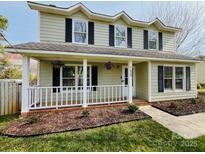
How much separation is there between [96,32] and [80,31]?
1.16 m

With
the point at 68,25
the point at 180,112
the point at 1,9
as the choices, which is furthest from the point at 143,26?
the point at 1,9

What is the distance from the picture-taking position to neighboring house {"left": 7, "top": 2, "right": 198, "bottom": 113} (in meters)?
8.28

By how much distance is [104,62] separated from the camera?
962 centimetres

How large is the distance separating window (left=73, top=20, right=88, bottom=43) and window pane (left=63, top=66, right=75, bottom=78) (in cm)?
183

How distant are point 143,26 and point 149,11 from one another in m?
10.2

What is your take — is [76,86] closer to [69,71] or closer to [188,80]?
[69,71]

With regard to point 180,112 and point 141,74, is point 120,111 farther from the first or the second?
point 141,74

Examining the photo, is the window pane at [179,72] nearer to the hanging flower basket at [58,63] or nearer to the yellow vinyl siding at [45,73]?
the hanging flower basket at [58,63]

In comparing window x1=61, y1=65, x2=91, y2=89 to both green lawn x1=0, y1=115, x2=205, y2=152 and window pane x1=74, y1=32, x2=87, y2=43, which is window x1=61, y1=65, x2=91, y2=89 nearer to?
window pane x1=74, y1=32, x2=87, y2=43

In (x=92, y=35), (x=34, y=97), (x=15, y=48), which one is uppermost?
(x=92, y=35)

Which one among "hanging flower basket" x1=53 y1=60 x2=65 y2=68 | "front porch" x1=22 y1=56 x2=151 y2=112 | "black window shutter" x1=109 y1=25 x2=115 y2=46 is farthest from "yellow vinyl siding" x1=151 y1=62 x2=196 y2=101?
"hanging flower basket" x1=53 y1=60 x2=65 y2=68

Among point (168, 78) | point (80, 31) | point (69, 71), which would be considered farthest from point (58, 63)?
point (168, 78)

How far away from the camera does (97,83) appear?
960 centimetres

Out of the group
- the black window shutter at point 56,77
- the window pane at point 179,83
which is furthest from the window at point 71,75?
the window pane at point 179,83
